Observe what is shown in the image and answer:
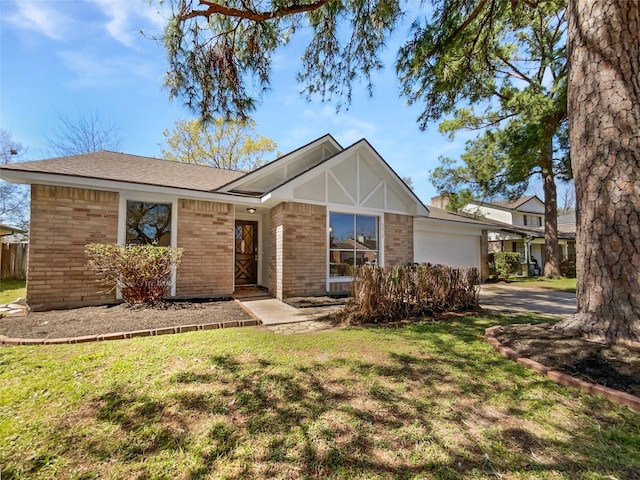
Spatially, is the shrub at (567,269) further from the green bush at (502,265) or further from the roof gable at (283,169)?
the roof gable at (283,169)

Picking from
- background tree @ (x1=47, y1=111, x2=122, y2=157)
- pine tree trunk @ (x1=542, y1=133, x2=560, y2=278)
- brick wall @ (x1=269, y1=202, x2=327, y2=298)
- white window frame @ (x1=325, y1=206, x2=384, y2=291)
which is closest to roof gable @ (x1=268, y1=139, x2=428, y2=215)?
white window frame @ (x1=325, y1=206, x2=384, y2=291)

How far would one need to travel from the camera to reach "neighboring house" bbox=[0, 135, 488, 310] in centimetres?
Result: 650

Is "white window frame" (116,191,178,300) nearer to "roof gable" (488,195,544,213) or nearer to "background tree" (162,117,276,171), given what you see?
"background tree" (162,117,276,171)

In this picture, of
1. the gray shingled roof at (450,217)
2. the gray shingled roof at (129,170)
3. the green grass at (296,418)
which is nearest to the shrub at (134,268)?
the gray shingled roof at (129,170)

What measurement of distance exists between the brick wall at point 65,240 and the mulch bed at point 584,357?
28.7 feet

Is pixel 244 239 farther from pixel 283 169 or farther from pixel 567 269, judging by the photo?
pixel 567 269

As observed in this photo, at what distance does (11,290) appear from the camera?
9703 millimetres

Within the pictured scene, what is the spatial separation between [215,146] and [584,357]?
973 inches

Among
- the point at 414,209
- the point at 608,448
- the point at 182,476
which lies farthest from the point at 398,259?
the point at 182,476

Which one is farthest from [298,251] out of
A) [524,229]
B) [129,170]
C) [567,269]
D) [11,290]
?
[524,229]

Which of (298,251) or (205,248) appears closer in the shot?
(205,248)

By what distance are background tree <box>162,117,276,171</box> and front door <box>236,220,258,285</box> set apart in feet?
47.3

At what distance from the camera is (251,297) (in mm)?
8445

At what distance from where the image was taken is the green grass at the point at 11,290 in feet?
26.5
